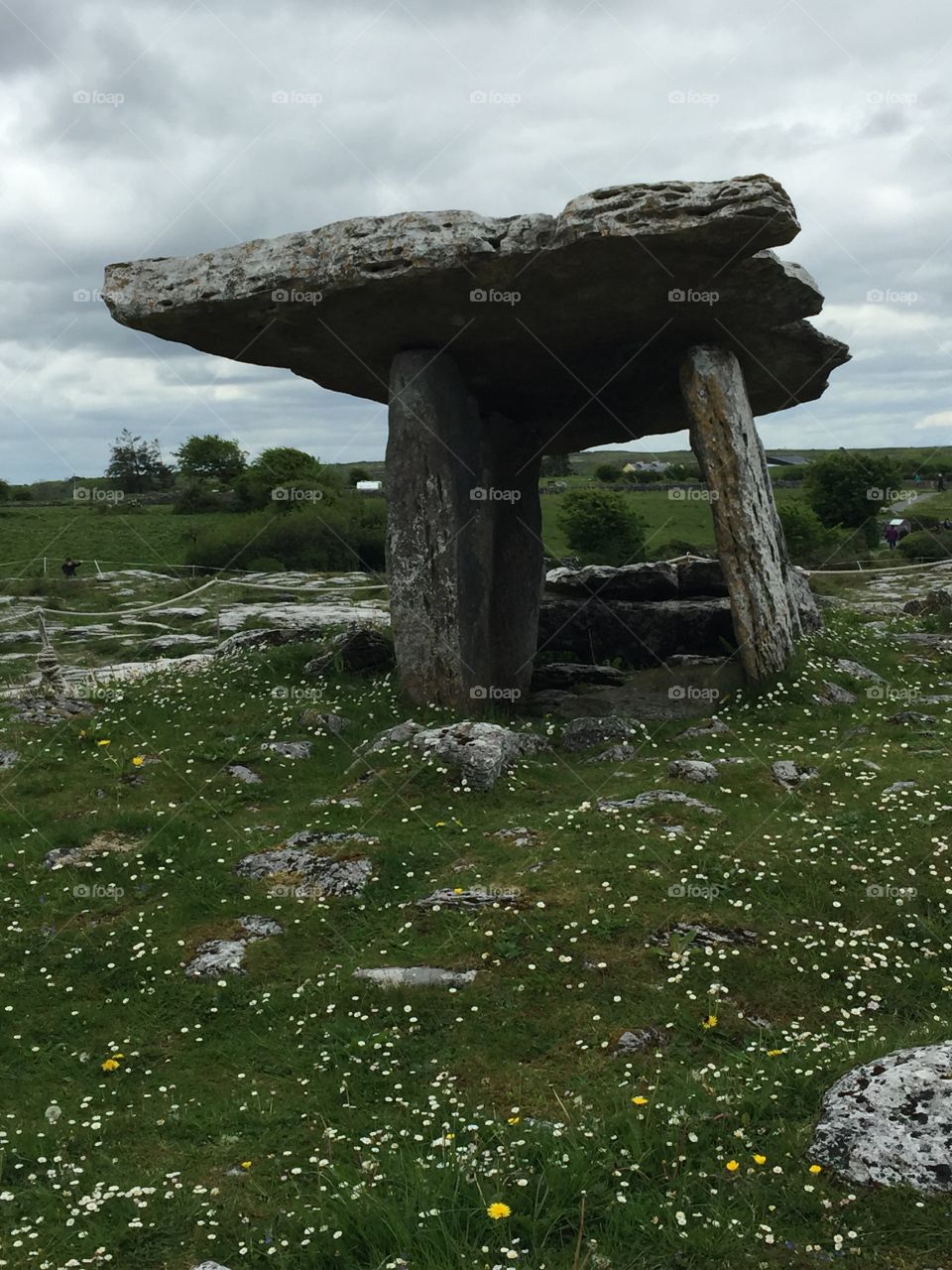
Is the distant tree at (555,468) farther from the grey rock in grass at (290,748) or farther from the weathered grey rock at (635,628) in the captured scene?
the grey rock in grass at (290,748)

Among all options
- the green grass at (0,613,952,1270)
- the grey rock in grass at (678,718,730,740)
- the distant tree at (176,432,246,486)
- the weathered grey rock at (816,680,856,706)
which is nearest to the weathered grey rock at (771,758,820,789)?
the green grass at (0,613,952,1270)

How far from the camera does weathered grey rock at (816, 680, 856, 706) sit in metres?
15.0

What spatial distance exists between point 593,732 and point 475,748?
2.26 m

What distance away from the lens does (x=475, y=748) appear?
495 inches

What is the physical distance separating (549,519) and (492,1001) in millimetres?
52063

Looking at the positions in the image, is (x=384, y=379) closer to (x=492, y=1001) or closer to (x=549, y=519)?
(x=492, y=1001)

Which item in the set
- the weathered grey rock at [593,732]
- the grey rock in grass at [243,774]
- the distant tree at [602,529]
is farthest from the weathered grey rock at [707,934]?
the distant tree at [602,529]

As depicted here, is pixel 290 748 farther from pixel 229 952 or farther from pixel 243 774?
pixel 229 952

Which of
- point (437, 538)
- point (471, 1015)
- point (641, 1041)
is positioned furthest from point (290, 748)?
point (641, 1041)

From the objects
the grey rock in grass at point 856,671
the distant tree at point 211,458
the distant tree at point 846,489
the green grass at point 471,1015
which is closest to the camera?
the green grass at point 471,1015

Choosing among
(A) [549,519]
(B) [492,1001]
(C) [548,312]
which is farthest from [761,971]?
(A) [549,519]

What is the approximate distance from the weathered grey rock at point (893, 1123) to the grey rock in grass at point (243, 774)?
28.4ft

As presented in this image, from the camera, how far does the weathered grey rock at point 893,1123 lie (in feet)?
16.8

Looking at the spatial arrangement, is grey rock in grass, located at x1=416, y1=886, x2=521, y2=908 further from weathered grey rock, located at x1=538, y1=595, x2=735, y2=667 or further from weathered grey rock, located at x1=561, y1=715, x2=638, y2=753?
weathered grey rock, located at x1=538, y1=595, x2=735, y2=667
